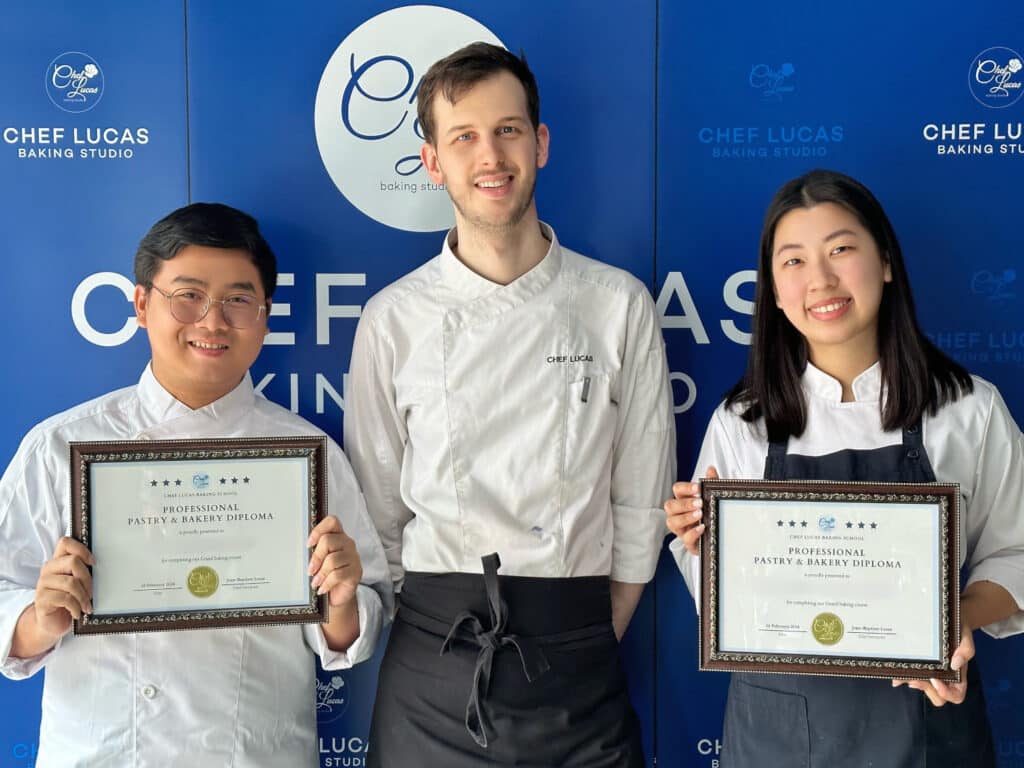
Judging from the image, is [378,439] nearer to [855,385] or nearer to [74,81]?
[855,385]

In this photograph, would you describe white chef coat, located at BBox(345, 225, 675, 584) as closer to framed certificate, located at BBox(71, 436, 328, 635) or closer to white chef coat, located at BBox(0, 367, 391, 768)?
white chef coat, located at BBox(0, 367, 391, 768)

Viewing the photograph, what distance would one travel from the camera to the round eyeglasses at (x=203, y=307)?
6.76 feet

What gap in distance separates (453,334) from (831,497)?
3.00 ft

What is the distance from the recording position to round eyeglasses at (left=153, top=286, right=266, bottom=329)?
206cm

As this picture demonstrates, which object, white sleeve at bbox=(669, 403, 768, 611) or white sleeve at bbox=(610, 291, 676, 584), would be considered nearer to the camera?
white sleeve at bbox=(669, 403, 768, 611)

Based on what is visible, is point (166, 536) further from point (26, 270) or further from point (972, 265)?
point (972, 265)

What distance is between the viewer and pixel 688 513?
185cm

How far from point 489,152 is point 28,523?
4.18ft

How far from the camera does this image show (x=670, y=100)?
250 cm

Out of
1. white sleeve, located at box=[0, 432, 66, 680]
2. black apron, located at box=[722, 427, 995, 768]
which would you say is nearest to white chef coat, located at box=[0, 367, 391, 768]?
white sleeve, located at box=[0, 432, 66, 680]

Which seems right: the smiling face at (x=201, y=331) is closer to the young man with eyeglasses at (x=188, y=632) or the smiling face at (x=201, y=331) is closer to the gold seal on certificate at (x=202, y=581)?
the young man with eyeglasses at (x=188, y=632)

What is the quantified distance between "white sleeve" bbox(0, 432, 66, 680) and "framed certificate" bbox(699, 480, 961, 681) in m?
1.36

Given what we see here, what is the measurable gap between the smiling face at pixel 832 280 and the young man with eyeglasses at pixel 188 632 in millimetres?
1082

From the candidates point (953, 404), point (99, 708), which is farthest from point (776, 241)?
point (99, 708)
